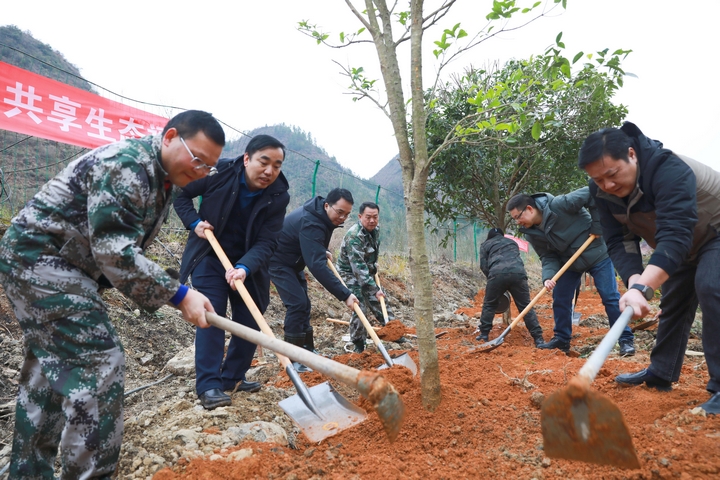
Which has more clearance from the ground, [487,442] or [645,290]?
[645,290]

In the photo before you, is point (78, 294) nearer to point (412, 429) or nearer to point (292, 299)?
point (412, 429)

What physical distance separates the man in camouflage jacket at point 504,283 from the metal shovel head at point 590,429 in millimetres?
3721

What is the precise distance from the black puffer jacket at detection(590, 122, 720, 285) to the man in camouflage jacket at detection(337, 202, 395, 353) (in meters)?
2.62

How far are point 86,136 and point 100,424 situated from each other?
198 inches

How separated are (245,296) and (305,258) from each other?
136 cm

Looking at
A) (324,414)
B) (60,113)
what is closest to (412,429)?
(324,414)

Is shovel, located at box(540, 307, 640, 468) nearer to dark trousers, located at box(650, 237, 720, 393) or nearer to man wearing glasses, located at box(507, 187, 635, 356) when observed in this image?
dark trousers, located at box(650, 237, 720, 393)

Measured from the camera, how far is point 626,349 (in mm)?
4012

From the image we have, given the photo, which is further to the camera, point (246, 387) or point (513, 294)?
point (513, 294)

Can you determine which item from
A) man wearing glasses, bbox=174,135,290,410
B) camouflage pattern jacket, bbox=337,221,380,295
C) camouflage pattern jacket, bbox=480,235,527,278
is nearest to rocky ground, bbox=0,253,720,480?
man wearing glasses, bbox=174,135,290,410

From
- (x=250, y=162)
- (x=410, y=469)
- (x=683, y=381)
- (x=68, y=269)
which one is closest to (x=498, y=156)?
(x=683, y=381)

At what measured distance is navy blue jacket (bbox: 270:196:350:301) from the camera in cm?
400

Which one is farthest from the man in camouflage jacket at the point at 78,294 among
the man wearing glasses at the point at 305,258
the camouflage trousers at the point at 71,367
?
the man wearing glasses at the point at 305,258

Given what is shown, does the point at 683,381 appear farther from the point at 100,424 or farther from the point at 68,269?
the point at 68,269
